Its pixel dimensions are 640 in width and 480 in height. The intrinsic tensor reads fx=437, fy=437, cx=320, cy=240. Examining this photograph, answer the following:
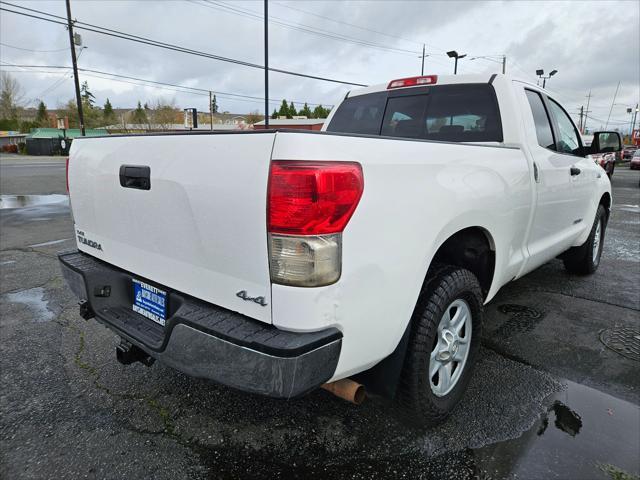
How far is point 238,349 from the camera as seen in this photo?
1.61 metres

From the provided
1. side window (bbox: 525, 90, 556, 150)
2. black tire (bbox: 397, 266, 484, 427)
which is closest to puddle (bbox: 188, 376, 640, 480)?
black tire (bbox: 397, 266, 484, 427)

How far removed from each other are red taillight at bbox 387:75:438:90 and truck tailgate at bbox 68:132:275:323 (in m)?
2.33

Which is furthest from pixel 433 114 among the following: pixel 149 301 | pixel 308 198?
pixel 149 301

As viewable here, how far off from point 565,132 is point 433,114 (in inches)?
58.2

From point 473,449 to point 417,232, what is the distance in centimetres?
119

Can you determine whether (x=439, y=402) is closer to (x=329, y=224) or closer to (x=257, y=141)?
(x=329, y=224)

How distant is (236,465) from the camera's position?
2078mm

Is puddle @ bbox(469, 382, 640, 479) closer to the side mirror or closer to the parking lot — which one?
the parking lot

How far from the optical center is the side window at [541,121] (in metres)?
3.35

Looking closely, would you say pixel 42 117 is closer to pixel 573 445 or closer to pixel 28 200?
pixel 28 200

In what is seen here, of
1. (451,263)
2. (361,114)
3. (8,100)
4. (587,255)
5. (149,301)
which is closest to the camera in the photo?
(149,301)

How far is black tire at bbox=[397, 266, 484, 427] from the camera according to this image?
6.70ft

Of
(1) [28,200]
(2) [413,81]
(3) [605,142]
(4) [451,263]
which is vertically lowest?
(1) [28,200]

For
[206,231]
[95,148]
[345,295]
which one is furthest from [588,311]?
[95,148]
